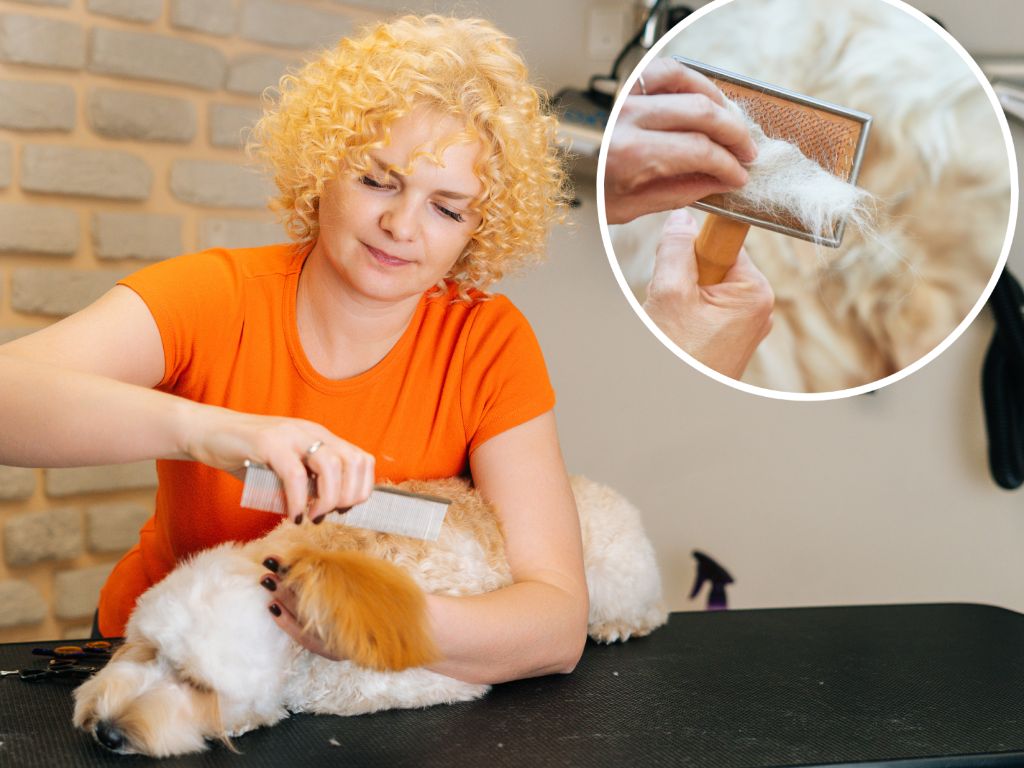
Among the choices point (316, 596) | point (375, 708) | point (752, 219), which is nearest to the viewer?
point (316, 596)

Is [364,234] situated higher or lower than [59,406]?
higher

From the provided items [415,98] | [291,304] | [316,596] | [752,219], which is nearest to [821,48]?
[752,219]

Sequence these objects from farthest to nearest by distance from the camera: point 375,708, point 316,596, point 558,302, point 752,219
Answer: point 558,302
point 752,219
point 375,708
point 316,596

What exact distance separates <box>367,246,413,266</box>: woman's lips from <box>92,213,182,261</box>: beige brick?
78 centimetres

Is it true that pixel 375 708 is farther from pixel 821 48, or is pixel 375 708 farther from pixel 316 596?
pixel 821 48

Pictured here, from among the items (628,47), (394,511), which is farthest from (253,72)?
(394,511)

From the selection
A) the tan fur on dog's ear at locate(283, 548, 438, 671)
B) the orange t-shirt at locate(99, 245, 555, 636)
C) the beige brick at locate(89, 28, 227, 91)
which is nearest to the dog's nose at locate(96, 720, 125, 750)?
the tan fur on dog's ear at locate(283, 548, 438, 671)

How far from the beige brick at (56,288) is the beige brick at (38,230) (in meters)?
0.03

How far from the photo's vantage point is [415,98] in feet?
3.27

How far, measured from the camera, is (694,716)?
3.11 ft

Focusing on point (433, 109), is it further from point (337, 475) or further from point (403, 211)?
point (337, 475)

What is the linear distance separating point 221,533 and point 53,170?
0.77m

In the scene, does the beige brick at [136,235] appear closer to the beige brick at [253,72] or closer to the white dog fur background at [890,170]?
the beige brick at [253,72]

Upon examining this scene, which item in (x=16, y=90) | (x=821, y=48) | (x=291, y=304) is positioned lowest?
(x=291, y=304)
